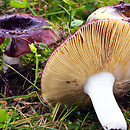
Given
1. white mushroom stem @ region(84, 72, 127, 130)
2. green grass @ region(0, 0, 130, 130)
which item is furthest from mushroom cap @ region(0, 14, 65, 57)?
white mushroom stem @ region(84, 72, 127, 130)

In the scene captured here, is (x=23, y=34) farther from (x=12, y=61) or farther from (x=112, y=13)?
(x=112, y=13)

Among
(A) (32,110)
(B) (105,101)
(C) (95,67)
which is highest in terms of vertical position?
(C) (95,67)

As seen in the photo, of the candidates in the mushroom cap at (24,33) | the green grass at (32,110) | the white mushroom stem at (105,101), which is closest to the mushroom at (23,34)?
the mushroom cap at (24,33)

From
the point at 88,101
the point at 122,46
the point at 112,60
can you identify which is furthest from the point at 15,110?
the point at 122,46

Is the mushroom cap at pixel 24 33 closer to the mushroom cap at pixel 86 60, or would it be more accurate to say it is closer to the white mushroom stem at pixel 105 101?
the mushroom cap at pixel 86 60

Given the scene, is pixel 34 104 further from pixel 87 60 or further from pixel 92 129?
pixel 87 60

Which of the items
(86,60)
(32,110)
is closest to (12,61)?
(32,110)
